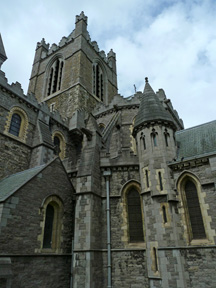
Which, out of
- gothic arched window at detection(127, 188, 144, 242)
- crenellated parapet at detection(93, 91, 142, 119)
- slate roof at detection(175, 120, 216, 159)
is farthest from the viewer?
crenellated parapet at detection(93, 91, 142, 119)

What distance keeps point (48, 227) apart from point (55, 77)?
71.2 feet

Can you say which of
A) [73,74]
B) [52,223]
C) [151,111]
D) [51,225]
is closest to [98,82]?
[73,74]

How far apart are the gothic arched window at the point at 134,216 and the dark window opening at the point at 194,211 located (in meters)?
2.45

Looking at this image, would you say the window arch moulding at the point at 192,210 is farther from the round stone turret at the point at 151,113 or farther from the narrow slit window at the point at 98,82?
the narrow slit window at the point at 98,82

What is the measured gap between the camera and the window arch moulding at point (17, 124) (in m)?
13.4

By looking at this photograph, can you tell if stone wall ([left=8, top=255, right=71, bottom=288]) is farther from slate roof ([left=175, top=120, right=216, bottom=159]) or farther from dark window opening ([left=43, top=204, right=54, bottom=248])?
slate roof ([left=175, top=120, right=216, bottom=159])

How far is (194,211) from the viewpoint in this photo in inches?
373

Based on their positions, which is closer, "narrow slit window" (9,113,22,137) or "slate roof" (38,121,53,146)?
"narrow slit window" (9,113,22,137)

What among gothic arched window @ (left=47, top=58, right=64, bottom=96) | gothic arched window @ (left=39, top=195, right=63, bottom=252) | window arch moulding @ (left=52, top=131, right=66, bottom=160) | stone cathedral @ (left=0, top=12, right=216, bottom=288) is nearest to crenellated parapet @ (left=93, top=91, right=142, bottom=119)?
stone cathedral @ (left=0, top=12, right=216, bottom=288)

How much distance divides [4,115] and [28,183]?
20.7ft

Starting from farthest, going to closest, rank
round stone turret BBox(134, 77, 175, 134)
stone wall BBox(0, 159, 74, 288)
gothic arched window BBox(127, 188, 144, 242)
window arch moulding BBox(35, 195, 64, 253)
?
round stone turret BBox(134, 77, 175, 134)
gothic arched window BBox(127, 188, 144, 242)
window arch moulding BBox(35, 195, 64, 253)
stone wall BBox(0, 159, 74, 288)

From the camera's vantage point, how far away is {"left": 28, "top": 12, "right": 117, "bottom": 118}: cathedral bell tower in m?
22.8

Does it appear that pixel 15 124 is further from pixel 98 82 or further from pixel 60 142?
pixel 98 82

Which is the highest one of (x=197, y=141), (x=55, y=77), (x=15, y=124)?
(x=55, y=77)
